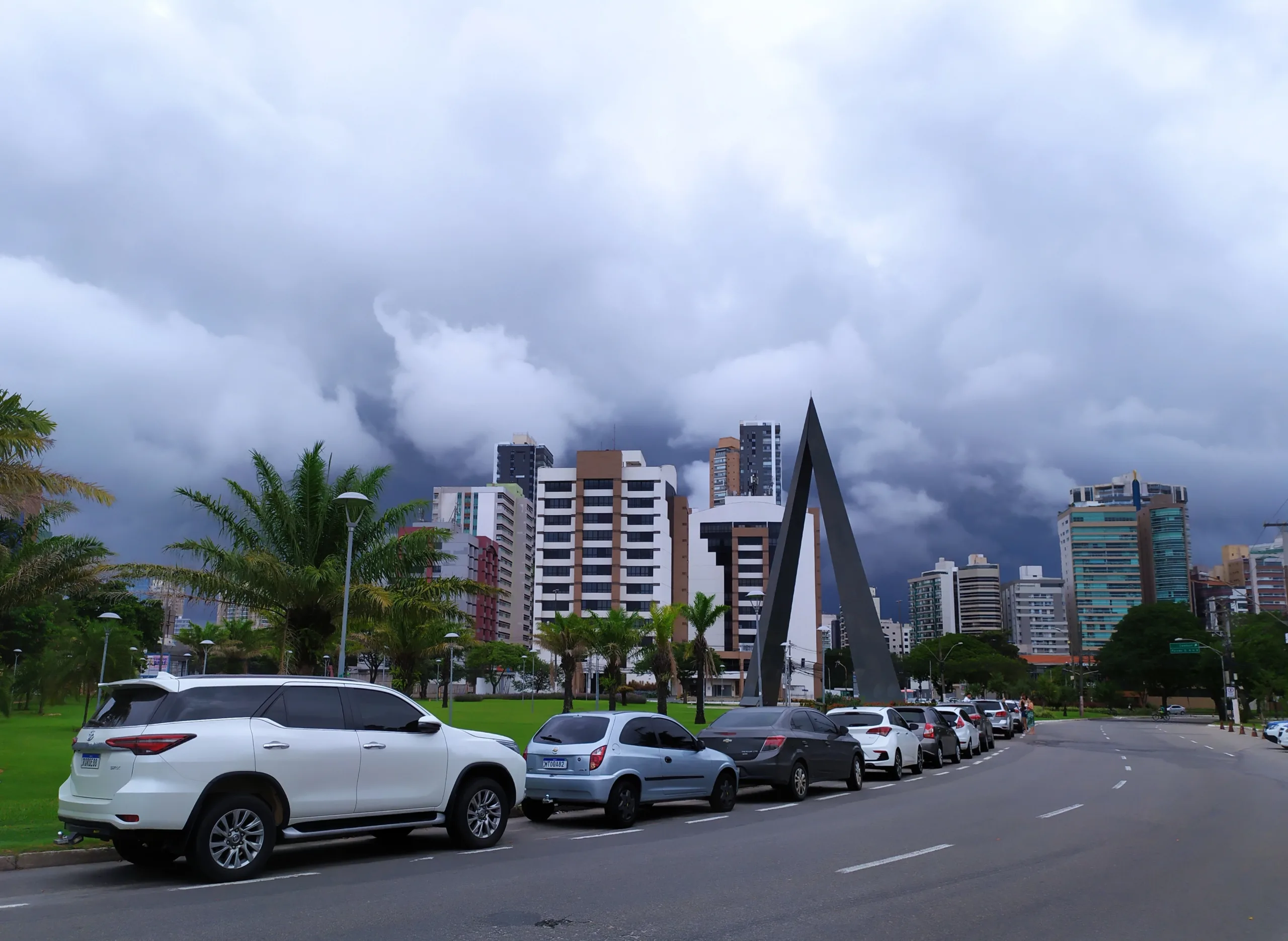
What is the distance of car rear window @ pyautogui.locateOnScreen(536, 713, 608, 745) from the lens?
46.4ft

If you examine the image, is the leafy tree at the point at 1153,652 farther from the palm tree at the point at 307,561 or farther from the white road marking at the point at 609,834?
the white road marking at the point at 609,834

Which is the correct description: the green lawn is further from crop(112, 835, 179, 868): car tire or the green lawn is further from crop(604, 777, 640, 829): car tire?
crop(604, 777, 640, 829): car tire

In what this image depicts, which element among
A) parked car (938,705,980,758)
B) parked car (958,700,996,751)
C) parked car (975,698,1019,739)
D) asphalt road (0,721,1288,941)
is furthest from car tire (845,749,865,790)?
parked car (975,698,1019,739)

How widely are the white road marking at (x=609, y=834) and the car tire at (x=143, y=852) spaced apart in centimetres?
468

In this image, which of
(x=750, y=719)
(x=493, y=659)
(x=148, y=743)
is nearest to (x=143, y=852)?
(x=148, y=743)

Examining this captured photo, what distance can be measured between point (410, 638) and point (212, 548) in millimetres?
36903

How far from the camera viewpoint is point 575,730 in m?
14.4

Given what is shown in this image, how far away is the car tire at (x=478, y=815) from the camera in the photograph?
1159 cm

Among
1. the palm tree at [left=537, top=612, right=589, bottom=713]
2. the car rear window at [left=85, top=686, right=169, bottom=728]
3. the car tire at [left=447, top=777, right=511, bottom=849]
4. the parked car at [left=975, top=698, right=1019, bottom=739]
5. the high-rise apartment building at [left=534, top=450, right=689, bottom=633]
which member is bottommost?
the parked car at [left=975, top=698, right=1019, bottom=739]

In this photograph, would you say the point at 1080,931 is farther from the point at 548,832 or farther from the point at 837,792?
the point at 837,792

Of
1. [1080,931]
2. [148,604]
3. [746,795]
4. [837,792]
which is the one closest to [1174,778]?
[837,792]

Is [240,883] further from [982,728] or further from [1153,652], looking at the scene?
[1153,652]

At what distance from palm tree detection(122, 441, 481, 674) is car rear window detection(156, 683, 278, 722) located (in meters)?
13.3

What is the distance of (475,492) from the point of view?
184m
